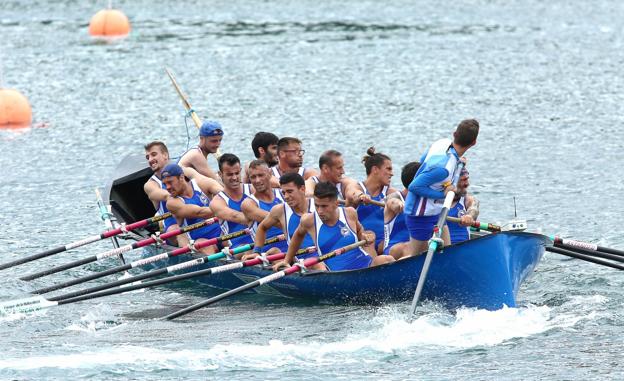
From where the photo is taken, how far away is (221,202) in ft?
52.2

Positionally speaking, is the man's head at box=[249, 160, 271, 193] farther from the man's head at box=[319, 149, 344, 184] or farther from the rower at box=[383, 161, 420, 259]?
the rower at box=[383, 161, 420, 259]

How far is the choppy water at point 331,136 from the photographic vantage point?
1293cm

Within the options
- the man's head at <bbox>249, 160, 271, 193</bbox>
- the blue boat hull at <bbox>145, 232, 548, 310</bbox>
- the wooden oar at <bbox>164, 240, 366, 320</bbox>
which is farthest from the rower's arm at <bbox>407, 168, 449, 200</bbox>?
the man's head at <bbox>249, 160, 271, 193</bbox>

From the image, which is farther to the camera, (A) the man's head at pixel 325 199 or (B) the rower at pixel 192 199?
(B) the rower at pixel 192 199

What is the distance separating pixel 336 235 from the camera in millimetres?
14258

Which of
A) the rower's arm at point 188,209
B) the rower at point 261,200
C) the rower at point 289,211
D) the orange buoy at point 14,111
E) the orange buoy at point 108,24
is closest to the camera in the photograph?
the rower at point 289,211

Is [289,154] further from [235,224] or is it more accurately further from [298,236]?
[298,236]

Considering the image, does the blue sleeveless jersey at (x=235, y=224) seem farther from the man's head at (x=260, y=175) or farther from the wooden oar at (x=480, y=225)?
the wooden oar at (x=480, y=225)

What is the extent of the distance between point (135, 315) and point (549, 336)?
190 inches

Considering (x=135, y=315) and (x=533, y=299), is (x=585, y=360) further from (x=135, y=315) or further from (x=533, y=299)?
(x=135, y=315)

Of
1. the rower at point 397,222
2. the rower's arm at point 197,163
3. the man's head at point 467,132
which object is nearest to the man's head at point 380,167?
the rower at point 397,222

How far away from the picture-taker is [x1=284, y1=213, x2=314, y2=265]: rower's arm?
46.8 ft

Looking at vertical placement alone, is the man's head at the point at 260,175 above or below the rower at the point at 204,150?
below

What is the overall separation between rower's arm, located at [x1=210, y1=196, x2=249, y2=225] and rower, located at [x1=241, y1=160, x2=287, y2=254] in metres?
0.15
